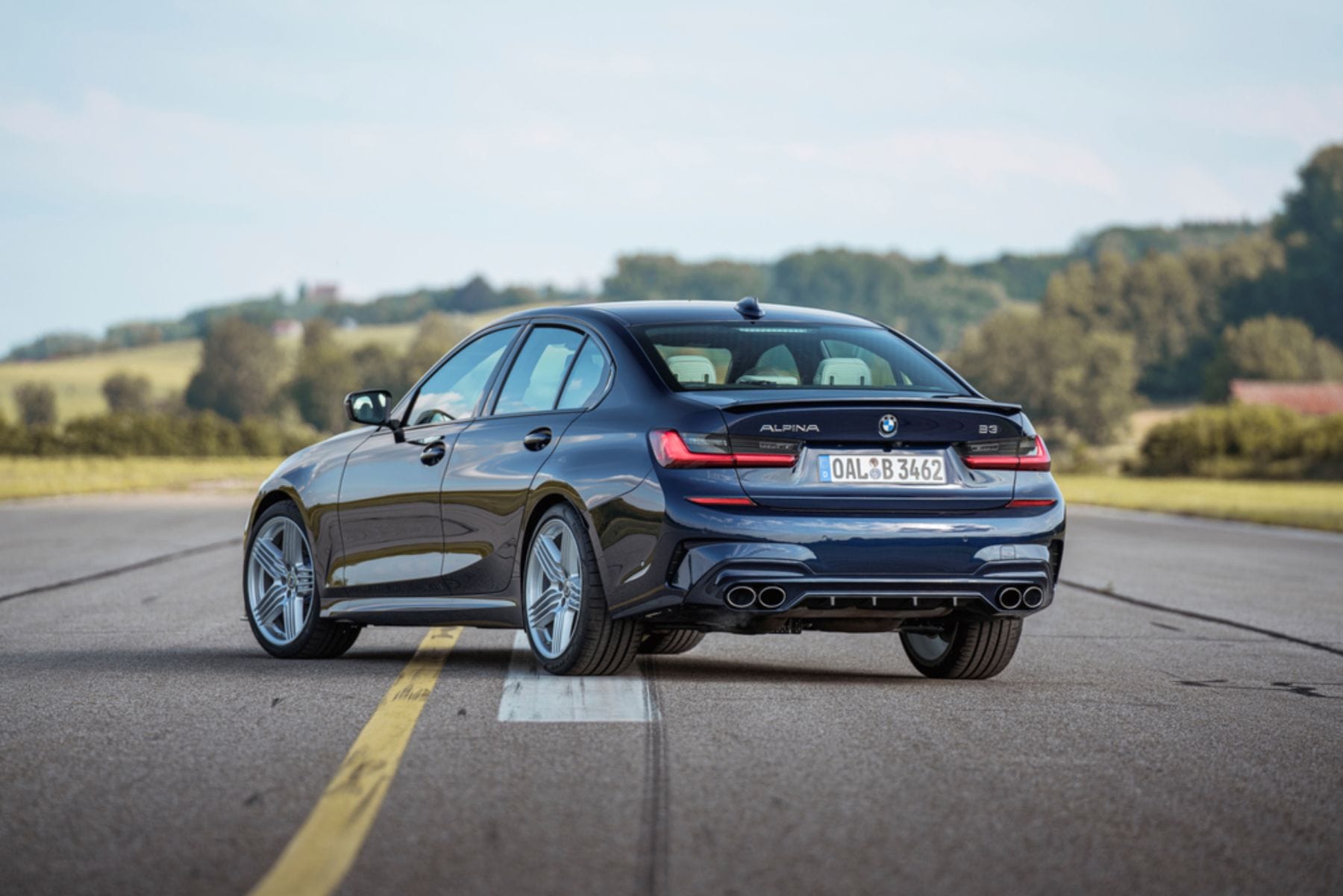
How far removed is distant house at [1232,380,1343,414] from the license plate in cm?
11129

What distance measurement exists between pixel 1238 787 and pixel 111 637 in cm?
648

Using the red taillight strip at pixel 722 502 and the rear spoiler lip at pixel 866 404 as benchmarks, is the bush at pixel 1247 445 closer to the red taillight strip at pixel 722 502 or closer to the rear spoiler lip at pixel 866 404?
the rear spoiler lip at pixel 866 404

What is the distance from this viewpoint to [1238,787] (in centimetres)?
573

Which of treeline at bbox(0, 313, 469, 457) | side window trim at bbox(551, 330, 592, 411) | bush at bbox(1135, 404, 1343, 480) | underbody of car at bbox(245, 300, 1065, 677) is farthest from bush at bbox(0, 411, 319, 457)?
side window trim at bbox(551, 330, 592, 411)

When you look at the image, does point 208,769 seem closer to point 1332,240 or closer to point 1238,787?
point 1238,787

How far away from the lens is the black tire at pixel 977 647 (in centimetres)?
819

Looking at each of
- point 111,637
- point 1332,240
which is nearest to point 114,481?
point 111,637

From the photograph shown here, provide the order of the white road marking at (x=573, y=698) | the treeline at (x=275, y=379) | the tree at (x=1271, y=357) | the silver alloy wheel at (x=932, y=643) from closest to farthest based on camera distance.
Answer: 1. the white road marking at (x=573, y=698)
2. the silver alloy wheel at (x=932, y=643)
3. the tree at (x=1271, y=357)
4. the treeline at (x=275, y=379)

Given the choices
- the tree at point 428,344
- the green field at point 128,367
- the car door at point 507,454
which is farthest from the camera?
the green field at point 128,367

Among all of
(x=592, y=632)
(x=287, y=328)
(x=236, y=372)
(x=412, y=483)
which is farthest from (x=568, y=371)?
(x=287, y=328)

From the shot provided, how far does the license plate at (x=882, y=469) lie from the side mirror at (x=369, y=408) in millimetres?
2699

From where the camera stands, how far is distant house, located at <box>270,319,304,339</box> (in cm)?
16425

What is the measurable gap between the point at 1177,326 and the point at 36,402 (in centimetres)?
8440

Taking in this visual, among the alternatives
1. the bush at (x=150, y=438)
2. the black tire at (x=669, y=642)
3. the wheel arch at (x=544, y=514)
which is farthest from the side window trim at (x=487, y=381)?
the bush at (x=150, y=438)
